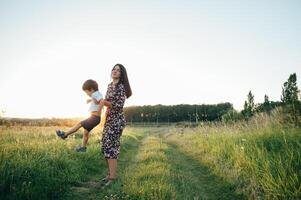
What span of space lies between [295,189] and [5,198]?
16.3ft

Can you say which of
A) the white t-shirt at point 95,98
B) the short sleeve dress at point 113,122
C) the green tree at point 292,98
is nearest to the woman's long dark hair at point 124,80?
the short sleeve dress at point 113,122

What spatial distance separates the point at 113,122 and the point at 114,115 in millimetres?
189

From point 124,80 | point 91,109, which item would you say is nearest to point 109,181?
point 91,109

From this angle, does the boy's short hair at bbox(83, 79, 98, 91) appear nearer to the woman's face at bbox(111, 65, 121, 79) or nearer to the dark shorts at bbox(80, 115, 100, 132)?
the woman's face at bbox(111, 65, 121, 79)

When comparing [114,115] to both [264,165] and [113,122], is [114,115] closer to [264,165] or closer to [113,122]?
[113,122]

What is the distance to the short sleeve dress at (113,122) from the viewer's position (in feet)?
24.7

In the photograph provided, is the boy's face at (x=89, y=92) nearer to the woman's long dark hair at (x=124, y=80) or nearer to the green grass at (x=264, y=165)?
the woman's long dark hair at (x=124, y=80)

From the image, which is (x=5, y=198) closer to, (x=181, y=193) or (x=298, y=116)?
(x=181, y=193)

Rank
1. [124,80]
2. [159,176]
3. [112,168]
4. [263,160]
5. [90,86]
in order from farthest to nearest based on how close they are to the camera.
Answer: [90,86]
[124,80]
[112,168]
[159,176]
[263,160]

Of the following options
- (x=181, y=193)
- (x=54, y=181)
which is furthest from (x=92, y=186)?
(x=181, y=193)

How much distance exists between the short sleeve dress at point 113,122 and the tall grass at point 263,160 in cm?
322

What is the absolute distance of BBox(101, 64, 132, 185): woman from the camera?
24.6 ft

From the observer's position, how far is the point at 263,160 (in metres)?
6.44

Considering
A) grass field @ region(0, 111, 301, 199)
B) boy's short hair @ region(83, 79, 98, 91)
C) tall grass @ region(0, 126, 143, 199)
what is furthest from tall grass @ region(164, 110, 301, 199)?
boy's short hair @ region(83, 79, 98, 91)
